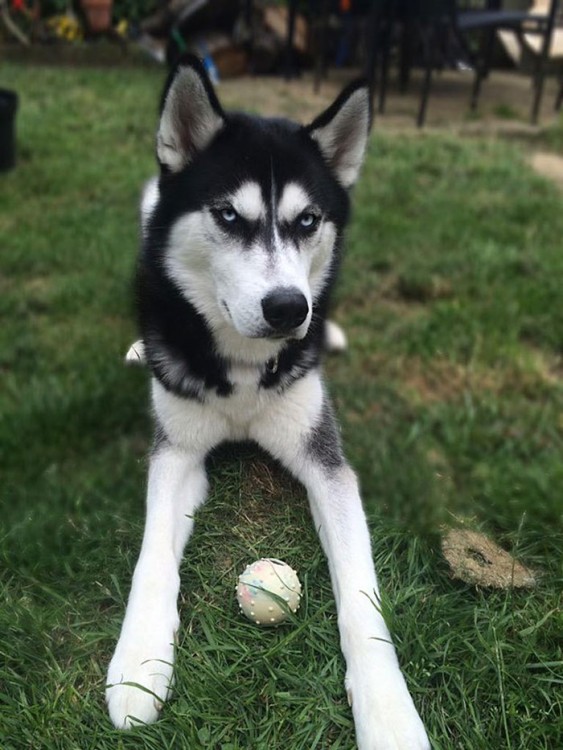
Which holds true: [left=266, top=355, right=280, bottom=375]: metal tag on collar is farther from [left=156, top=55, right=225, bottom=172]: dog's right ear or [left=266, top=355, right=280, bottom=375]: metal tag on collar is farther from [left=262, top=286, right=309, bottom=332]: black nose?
[left=156, top=55, right=225, bottom=172]: dog's right ear

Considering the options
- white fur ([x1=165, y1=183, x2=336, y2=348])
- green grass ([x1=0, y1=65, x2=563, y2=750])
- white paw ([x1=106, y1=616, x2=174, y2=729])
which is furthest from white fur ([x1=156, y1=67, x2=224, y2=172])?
white paw ([x1=106, y1=616, x2=174, y2=729])

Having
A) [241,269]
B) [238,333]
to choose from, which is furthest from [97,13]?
[241,269]

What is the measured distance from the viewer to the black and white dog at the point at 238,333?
5.94 feet

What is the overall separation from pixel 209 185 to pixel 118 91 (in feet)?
21.1

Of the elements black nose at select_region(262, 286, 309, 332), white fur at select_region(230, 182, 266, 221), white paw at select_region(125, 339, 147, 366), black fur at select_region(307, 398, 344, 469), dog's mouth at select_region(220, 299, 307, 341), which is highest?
white fur at select_region(230, 182, 266, 221)

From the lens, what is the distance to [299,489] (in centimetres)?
239

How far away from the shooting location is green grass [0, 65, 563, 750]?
5.69 feet

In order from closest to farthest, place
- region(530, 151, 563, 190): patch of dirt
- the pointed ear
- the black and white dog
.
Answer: the black and white dog < the pointed ear < region(530, 151, 563, 190): patch of dirt

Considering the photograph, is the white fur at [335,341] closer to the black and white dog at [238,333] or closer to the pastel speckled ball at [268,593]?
the black and white dog at [238,333]

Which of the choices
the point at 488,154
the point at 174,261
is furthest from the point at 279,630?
the point at 488,154

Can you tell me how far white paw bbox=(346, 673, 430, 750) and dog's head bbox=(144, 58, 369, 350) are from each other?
0.91m

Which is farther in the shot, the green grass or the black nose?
the black nose

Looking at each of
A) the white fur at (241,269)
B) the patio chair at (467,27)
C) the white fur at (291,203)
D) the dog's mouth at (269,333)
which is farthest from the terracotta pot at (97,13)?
the dog's mouth at (269,333)

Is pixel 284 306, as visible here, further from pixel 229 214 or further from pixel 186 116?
pixel 186 116
